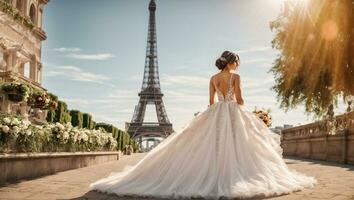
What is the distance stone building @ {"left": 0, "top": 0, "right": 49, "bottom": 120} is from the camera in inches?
1215

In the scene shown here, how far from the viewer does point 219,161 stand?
791cm

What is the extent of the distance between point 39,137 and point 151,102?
254 feet

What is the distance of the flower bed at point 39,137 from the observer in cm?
981

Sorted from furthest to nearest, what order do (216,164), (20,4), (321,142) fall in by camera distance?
(20,4), (321,142), (216,164)

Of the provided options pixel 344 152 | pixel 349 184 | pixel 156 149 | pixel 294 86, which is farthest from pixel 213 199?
pixel 344 152

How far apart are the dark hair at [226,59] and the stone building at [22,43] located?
20.3 meters

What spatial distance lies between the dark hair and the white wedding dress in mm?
464

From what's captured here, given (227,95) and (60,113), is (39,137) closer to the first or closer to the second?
(227,95)

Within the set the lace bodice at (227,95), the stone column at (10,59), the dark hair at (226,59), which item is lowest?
the lace bodice at (227,95)

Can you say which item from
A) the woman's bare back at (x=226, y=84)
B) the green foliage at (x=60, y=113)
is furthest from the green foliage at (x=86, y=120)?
the woman's bare back at (x=226, y=84)

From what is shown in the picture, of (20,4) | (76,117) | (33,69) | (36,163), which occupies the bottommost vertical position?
(36,163)

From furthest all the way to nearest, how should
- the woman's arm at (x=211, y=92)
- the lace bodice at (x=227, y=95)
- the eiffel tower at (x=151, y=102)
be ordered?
the eiffel tower at (x=151, y=102), the woman's arm at (x=211, y=92), the lace bodice at (x=227, y=95)

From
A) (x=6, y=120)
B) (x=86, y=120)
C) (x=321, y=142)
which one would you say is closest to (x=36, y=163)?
(x=6, y=120)

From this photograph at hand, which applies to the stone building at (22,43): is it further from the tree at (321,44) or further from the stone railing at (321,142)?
the tree at (321,44)
